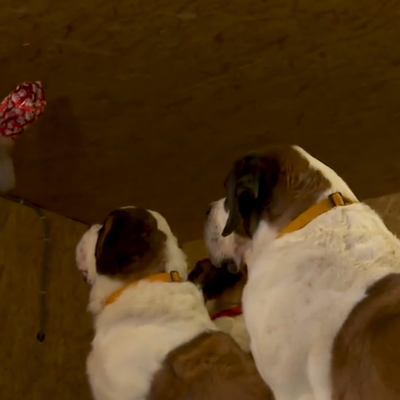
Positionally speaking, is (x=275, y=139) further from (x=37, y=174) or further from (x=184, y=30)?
(x=37, y=174)

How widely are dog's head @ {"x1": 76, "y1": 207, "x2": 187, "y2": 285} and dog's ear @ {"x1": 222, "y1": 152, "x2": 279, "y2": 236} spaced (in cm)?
64

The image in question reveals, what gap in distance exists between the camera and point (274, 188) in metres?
2.06

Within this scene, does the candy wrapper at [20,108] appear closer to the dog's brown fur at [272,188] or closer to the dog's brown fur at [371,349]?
the dog's brown fur at [272,188]

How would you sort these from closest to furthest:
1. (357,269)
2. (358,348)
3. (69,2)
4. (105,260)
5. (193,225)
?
(358,348), (357,269), (69,2), (105,260), (193,225)

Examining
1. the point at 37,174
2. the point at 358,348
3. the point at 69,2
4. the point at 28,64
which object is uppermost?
the point at 69,2

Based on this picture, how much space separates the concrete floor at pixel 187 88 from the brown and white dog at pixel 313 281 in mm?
829

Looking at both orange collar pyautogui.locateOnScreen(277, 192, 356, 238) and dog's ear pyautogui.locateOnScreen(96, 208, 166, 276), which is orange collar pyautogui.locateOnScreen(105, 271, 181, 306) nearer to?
dog's ear pyautogui.locateOnScreen(96, 208, 166, 276)

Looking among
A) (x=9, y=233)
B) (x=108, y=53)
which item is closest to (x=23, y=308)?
(x=9, y=233)

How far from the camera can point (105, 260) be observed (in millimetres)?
2652

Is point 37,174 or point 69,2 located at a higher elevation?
point 69,2

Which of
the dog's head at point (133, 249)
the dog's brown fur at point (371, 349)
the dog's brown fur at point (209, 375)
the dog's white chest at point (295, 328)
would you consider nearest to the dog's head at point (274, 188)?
the dog's white chest at point (295, 328)

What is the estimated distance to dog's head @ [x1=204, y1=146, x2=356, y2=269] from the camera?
6.66ft

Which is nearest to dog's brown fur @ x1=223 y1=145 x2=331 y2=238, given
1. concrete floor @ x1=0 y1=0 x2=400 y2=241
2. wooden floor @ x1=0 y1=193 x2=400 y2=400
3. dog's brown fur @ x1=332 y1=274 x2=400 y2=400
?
dog's brown fur @ x1=332 y1=274 x2=400 y2=400

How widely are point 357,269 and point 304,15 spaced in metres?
1.26
